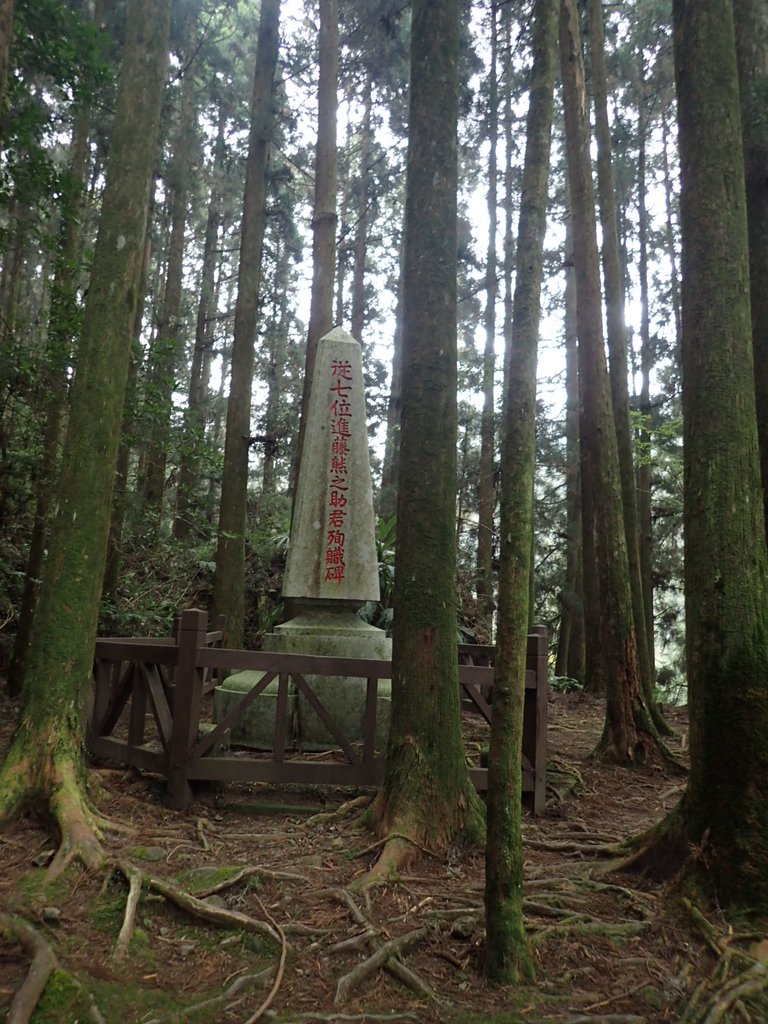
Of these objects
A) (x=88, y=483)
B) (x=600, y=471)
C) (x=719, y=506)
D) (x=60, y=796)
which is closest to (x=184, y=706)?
(x=60, y=796)

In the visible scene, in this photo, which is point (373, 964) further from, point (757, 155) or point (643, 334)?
point (643, 334)

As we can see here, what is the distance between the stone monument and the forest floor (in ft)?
5.64

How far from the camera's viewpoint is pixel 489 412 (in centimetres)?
1677

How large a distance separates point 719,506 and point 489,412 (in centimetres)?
1334

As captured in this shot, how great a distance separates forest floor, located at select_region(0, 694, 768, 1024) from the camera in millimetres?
2715

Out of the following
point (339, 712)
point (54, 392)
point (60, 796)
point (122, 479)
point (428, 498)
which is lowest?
point (60, 796)

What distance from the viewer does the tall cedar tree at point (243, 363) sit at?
991cm

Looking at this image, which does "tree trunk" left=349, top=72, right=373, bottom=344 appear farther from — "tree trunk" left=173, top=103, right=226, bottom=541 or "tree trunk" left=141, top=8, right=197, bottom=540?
"tree trunk" left=141, top=8, right=197, bottom=540

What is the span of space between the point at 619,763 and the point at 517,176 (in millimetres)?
15895

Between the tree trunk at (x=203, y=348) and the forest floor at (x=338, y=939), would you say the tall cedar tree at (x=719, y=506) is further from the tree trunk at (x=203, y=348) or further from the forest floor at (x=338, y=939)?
the tree trunk at (x=203, y=348)

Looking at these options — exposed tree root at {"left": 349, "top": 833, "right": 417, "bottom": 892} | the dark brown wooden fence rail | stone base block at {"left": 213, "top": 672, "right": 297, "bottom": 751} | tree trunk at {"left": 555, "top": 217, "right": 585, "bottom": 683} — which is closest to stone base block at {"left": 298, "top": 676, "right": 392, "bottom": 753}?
stone base block at {"left": 213, "top": 672, "right": 297, "bottom": 751}

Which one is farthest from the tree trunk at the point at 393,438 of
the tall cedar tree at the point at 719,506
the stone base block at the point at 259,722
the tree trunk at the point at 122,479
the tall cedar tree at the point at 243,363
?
the tall cedar tree at the point at 719,506

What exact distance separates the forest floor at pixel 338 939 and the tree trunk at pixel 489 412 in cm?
1050

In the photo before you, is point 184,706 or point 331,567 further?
point 331,567
